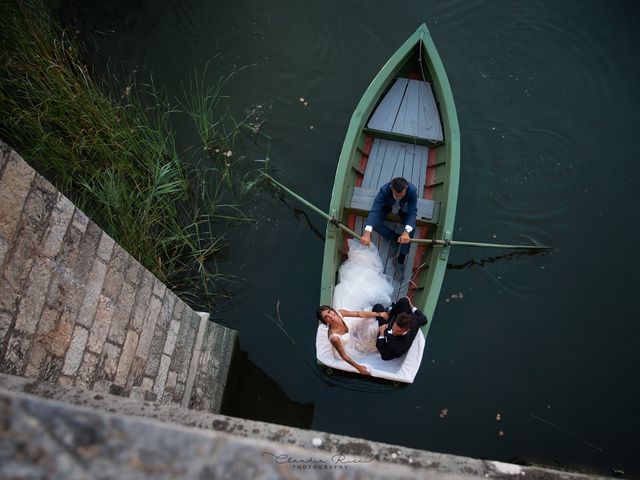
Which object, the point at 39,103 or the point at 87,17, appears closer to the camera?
the point at 39,103

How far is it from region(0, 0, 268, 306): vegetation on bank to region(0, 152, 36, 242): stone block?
270cm

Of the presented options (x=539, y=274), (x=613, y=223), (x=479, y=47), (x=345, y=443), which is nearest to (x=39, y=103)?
(x=345, y=443)

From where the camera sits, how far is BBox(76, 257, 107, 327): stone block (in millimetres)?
2662

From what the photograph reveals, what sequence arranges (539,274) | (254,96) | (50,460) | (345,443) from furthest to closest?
1. (254,96)
2. (539,274)
3. (345,443)
4. (50,460)

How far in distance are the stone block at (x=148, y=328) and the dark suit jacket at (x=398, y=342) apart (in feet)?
6.97

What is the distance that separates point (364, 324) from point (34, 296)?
3.17m

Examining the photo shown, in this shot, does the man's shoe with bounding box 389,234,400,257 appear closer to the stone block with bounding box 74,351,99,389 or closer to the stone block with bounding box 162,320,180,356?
the stone block with bounding box 162,320,180,356

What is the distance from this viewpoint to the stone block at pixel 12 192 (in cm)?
211

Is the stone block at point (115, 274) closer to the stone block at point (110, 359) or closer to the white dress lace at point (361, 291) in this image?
the stone block at point (110, 359)

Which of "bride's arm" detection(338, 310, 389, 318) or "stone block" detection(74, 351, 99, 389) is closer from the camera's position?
"stone block" detection(74, 351, 99, 389)

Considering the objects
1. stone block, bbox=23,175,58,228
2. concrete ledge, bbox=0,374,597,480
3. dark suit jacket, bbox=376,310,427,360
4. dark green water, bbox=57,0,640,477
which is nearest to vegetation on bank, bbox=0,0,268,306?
dark green water, bbox=57,0,640,477

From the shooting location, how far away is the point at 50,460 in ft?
4.99

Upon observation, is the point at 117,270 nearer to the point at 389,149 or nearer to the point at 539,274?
the point at 389,149

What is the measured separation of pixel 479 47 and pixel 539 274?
11.0 ft
